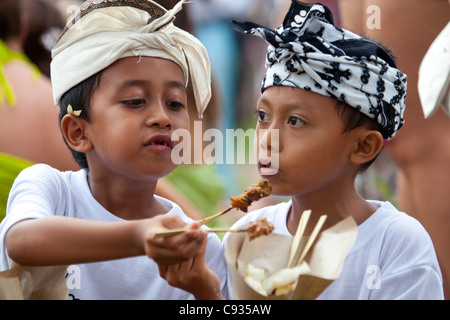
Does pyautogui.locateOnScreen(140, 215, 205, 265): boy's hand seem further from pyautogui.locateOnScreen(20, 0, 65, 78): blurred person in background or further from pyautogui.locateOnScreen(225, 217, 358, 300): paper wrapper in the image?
pyautogui.locateOnScreen(20, 0, 65, 78): blurred person in background

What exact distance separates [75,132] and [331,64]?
68 cm

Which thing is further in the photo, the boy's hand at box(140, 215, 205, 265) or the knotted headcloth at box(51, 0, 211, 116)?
the knotted headcloth at box(51, 0, 211, 116)

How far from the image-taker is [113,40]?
1.70 meters

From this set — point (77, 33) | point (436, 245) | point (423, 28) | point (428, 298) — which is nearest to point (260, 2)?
point (423, 28)

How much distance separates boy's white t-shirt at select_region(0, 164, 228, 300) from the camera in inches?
63.2

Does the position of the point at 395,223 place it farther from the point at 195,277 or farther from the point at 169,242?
the point at 169,242

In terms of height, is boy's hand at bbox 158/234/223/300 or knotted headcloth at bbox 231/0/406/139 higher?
knotted headcloth at bbox 231/0/406/139

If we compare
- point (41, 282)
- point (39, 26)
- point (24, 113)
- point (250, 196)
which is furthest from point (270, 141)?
point (39, 26)

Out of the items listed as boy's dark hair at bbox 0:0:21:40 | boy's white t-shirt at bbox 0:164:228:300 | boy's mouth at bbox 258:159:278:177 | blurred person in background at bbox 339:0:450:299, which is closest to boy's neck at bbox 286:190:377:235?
boy's mouth at bbox 258:159:278:177

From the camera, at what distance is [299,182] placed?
1669mm

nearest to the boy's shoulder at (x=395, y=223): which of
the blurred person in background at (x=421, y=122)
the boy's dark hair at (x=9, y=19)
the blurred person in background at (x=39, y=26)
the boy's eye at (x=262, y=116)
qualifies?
the boy's eye at (x=262, y=116)

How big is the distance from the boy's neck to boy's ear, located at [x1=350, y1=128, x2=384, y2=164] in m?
0.09
